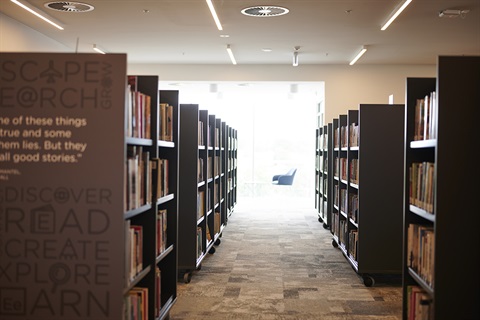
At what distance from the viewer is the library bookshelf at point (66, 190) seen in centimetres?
256

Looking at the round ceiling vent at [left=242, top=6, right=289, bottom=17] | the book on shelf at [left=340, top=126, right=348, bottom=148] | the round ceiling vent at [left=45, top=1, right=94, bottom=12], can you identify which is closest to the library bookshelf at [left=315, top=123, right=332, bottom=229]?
the book on shelf at [left=340, top=126, right=348, bottom=148]

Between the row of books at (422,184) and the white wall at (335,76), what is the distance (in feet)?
30.4

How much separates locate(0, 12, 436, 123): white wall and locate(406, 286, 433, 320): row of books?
942 centimetres

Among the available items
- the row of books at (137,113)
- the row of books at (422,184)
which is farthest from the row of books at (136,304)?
the row of books at (422,184)

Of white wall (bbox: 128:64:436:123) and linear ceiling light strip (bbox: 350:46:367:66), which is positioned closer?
linear ceiling light strip (bbox: 350:46:367:66)

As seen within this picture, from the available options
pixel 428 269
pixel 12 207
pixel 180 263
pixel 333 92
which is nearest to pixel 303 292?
pixel 180 263

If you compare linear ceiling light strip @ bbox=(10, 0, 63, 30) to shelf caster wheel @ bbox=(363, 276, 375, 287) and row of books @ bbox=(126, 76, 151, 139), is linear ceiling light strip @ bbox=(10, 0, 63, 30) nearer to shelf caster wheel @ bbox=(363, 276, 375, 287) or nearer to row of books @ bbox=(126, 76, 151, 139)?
row of books @ bbox=(126, 76, 151, 139)

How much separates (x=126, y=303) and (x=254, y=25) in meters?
6.69

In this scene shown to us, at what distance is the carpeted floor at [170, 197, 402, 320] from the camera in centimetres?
433

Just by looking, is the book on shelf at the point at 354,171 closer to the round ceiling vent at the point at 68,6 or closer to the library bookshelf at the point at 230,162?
the library bookshelf at the point at 230,162

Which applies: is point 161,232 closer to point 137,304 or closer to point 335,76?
point 137,304

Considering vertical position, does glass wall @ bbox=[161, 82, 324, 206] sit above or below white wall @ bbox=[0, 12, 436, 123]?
below

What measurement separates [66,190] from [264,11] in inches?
230

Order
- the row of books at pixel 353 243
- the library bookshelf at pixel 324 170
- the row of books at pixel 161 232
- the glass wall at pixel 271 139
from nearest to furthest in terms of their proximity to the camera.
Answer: the row of books at pixel 161 232
the row of books at pixel 353 243
the library bookshelf at pixel 324 170
the glass wall at pixel 271 139
